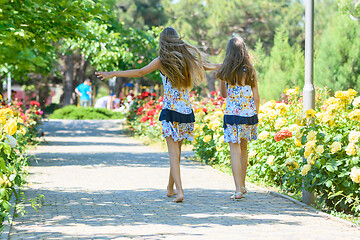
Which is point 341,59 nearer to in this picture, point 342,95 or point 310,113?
point 342,95

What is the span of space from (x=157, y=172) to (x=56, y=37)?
308cm

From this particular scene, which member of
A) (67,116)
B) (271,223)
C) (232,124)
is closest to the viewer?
(271,223)

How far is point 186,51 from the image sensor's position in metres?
6.87

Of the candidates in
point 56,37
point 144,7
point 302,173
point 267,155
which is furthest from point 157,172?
point 144,7

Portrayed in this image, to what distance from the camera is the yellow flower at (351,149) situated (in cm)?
605

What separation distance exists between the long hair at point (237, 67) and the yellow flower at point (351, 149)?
139 cm

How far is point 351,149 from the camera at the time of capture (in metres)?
6.05

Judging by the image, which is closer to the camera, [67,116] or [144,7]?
[67,116]

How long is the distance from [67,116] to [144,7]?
2050cm

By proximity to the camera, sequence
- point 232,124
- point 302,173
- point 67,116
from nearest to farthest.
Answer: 1. point 302,173
2. point 232,124
3. point 67,116

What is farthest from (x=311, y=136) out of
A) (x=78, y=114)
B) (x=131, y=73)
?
(x=78, y=114)

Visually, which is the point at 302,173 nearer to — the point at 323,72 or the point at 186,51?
the point at 186,51

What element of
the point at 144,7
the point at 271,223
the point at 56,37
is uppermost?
the point at 144,7

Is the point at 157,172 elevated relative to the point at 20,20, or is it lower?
lower
